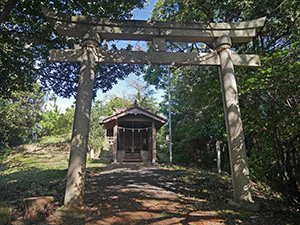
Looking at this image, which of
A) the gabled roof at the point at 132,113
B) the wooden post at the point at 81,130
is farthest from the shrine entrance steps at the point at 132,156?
the wooden post at the point at 81,130

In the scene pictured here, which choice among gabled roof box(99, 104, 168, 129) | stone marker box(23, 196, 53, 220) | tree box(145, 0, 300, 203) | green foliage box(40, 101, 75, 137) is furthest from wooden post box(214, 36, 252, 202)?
green foliage box(40, 101, 75, 137)

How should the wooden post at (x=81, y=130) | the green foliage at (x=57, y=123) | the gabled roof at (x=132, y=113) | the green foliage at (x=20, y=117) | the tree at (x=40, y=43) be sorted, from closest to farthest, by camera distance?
the wooden post at (x=81, y=130), the tree at (x=40, y=43), the gabled roof at (x=132, y=113), the green foliage at (x=20, y=117), the green foliage at (x=57, y=123)

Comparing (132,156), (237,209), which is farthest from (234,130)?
(132,156)

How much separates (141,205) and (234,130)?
3230mm

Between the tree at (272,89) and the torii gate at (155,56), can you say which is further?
the torii gate at (155,56)

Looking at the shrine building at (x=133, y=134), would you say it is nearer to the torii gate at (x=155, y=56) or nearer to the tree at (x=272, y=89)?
the tree at (x=272, y=89)

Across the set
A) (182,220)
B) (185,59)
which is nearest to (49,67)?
(185,59)

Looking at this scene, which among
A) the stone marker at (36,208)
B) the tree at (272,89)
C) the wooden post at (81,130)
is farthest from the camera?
the tree at (272,89)

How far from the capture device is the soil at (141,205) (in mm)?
3860

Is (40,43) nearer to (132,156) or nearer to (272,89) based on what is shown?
(272,89)

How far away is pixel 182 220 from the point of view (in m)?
3.87

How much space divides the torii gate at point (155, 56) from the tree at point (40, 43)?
1636 mm

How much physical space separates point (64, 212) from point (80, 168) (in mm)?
970

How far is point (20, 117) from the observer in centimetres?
1736
